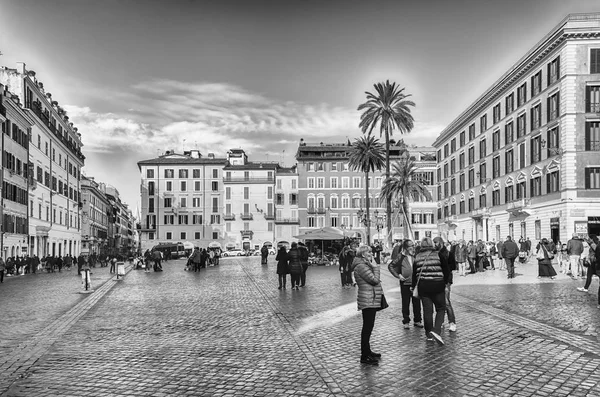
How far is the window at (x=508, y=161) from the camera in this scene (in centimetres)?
6138

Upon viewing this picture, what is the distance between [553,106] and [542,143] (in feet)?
10.9

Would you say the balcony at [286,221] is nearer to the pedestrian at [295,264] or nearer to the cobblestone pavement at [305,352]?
the pedestrian at [295,264]

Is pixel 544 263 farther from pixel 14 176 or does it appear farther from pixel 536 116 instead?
pixel 14 176

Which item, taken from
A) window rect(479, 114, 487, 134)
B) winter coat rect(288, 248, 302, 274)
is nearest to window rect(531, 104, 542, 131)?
window rect(479, 114, 487, 134)

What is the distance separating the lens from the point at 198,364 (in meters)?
9.20

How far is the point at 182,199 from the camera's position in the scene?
10912cm

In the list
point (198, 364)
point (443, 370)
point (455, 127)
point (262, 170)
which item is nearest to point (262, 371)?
point (198, 364)

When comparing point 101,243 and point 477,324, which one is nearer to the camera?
point 477,324

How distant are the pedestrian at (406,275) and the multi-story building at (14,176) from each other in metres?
39.5

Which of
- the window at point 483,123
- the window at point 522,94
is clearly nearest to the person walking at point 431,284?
the window at point 522,94

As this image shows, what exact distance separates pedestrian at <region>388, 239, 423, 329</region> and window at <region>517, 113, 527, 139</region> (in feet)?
161

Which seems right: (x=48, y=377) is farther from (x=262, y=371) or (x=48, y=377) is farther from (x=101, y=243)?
(x=101, y=243)

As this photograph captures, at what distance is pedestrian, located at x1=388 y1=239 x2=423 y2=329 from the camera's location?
12.5 metres

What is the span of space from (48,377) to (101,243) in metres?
106
